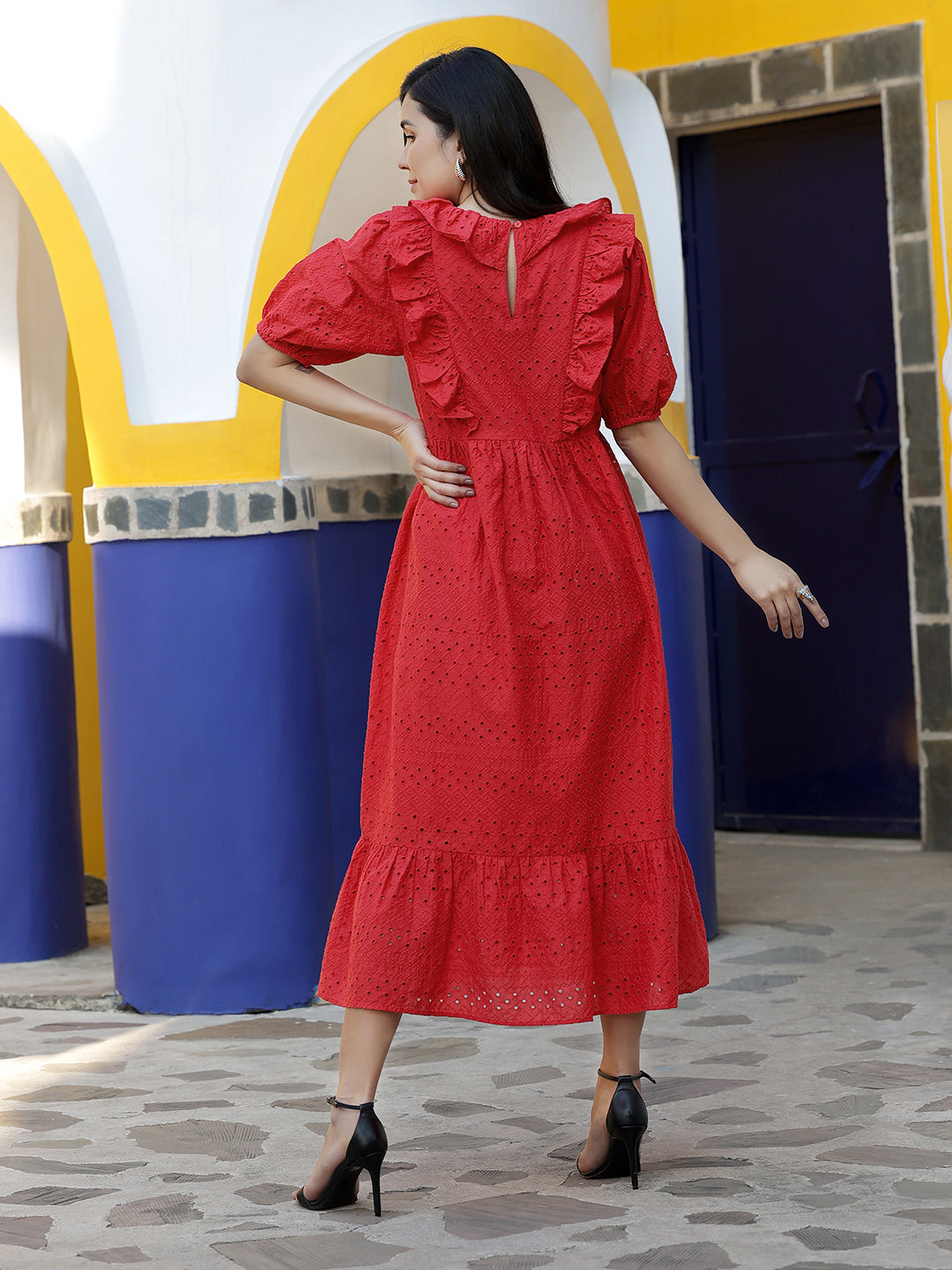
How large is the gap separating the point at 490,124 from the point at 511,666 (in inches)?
30.9

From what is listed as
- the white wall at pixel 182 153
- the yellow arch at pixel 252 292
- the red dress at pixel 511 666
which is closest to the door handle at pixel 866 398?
the yellow arch at pixel 252 292

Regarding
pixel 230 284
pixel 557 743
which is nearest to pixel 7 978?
pixel 230 284

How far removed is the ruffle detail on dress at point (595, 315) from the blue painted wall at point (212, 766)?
1725 millimetres

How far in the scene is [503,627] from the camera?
2.50 m

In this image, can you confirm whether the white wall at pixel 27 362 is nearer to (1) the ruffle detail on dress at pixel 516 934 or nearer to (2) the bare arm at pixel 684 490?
(2) the bare arm at pixel 684 490

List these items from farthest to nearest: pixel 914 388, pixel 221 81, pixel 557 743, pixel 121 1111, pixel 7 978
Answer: pixel 914 388
pixel 7 978
pixel 221 81
pixel 121 1111
pixel 557 743

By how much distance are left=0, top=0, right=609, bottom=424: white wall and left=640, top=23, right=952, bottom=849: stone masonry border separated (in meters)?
2.47

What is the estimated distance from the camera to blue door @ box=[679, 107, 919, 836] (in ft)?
20.5

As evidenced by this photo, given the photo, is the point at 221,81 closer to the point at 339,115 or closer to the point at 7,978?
the point at 339,115

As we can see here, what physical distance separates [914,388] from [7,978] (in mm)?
3525

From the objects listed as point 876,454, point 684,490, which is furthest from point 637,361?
point 876,454

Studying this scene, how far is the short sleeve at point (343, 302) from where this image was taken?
8.38ft

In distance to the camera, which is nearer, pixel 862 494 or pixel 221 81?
pixel 221 81

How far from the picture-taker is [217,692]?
4.13 m
